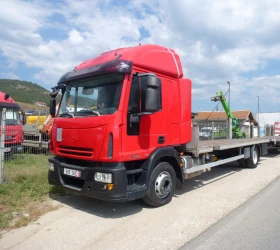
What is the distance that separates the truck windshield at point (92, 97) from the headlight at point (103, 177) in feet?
3.26

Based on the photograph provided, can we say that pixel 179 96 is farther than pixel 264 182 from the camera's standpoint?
No

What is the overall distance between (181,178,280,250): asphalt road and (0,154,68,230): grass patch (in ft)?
9.21

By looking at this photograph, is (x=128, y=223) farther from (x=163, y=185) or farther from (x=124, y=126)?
(x=124, y=126)

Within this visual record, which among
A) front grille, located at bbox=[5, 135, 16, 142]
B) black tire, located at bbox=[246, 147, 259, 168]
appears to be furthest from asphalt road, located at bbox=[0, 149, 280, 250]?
front grille, located at bbox=[5, 135, 16, 142]

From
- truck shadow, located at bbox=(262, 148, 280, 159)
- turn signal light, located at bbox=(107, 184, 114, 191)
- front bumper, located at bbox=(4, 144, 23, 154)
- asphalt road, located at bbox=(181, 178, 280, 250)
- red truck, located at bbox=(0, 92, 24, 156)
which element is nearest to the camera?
asphalt road, located at bbox=(181, 178, 280, 250)

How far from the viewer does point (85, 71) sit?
4.90 meters

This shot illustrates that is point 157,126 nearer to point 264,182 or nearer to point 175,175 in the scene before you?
point 175,175

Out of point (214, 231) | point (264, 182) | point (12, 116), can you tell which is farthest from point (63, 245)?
point (12, 116)

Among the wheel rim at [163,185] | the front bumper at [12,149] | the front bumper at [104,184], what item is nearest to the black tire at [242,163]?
the wheel rim at [163,185]

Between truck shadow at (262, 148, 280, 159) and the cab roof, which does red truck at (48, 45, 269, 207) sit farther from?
truck shadow at (262, 148, 280, 159)

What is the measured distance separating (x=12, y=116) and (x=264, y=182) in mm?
9465

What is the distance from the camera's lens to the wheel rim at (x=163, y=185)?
5043 millimetres

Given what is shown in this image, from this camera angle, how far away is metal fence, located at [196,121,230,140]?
10.9m

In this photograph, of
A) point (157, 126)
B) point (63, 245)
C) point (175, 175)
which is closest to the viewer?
point (63, 245)
